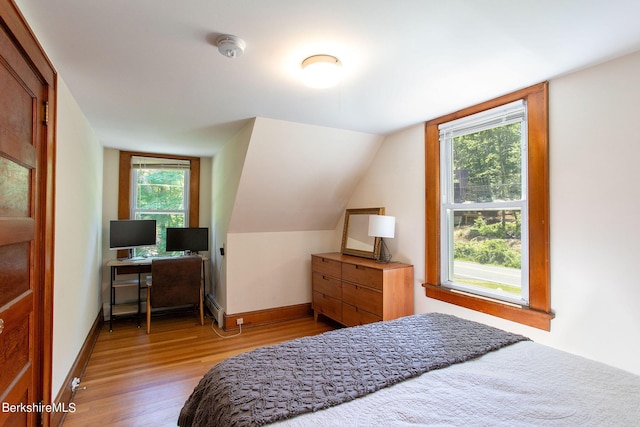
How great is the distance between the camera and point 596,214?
1975mm

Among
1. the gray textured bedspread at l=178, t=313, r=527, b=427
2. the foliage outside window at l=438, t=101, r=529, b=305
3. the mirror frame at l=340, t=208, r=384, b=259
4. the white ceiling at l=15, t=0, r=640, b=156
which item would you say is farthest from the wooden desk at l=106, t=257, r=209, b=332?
the foliage outside window at l=438, t=101, r=529, b=305

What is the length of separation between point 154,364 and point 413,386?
8.32ft

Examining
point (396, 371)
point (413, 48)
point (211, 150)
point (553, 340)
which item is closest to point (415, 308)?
point (553, 340)

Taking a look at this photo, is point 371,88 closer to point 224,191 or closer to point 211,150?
point 224,191

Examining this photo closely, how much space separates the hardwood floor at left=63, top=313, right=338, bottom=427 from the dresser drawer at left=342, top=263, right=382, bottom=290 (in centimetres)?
84

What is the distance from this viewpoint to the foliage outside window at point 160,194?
445 centimetres

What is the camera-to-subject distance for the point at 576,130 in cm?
207

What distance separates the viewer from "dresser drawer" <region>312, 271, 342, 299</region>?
3.61 meters

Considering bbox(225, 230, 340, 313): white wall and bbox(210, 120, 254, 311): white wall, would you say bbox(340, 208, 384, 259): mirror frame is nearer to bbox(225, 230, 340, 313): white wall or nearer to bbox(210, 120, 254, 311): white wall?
bbox(225, 230, 340, 313): white wall

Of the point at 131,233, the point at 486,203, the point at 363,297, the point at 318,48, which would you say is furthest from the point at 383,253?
the point at 131,233

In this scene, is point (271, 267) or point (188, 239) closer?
point (271, 267)

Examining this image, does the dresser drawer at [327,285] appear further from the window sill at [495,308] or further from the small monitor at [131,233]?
the small monitor at [131,233]

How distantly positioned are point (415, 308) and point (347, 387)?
2.12 m

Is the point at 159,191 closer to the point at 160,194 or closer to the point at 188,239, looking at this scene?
the point at 160,194
